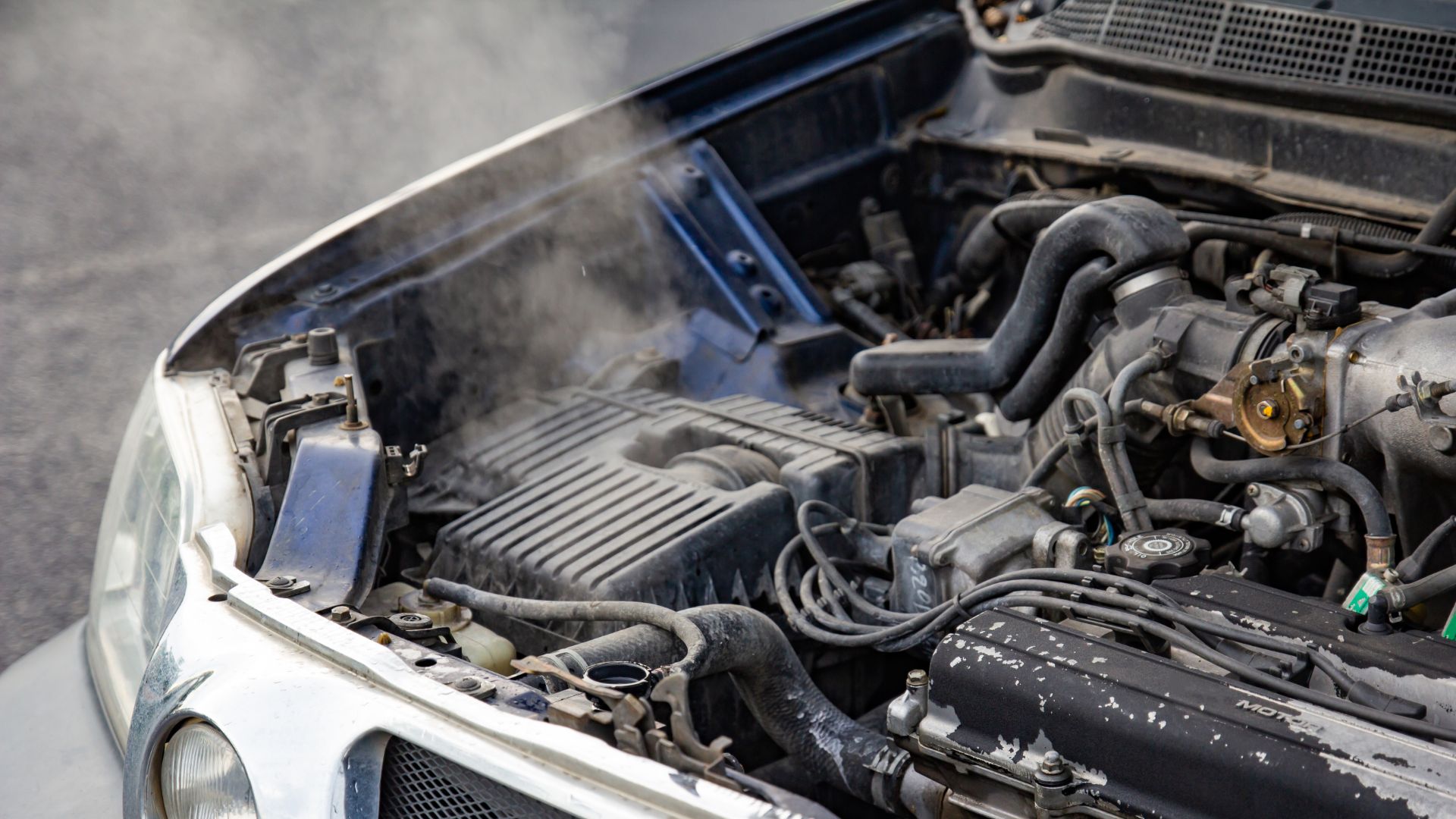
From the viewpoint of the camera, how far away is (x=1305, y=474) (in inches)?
64.9

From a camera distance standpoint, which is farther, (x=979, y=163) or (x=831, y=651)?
(x=979, y=163)

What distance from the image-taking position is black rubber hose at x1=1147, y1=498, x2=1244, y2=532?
1.70 metres

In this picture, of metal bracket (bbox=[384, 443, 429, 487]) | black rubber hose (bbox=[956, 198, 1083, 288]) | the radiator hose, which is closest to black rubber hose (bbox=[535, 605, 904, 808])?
the radiator hose

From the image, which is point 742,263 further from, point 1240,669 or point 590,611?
point 1240,669

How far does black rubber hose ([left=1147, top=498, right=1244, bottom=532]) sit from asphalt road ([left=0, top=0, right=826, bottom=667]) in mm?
2646

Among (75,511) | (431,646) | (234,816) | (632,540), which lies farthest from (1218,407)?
(75,511)

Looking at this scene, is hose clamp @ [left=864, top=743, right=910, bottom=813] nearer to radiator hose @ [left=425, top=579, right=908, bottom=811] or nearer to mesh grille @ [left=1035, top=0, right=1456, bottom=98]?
radiator hose @ [left=425, top=579, right=908, bottom=811]

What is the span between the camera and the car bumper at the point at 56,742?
1.74m

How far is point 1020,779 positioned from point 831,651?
25.2 inches

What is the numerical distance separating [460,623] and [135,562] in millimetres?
515

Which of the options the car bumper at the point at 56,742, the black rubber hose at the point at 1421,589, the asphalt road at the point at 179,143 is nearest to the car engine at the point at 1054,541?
the black rubber hose at the point at 1421,589

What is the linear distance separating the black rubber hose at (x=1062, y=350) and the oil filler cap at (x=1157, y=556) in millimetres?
406

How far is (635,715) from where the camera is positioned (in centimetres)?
124

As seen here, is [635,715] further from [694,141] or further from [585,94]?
[585,94]
